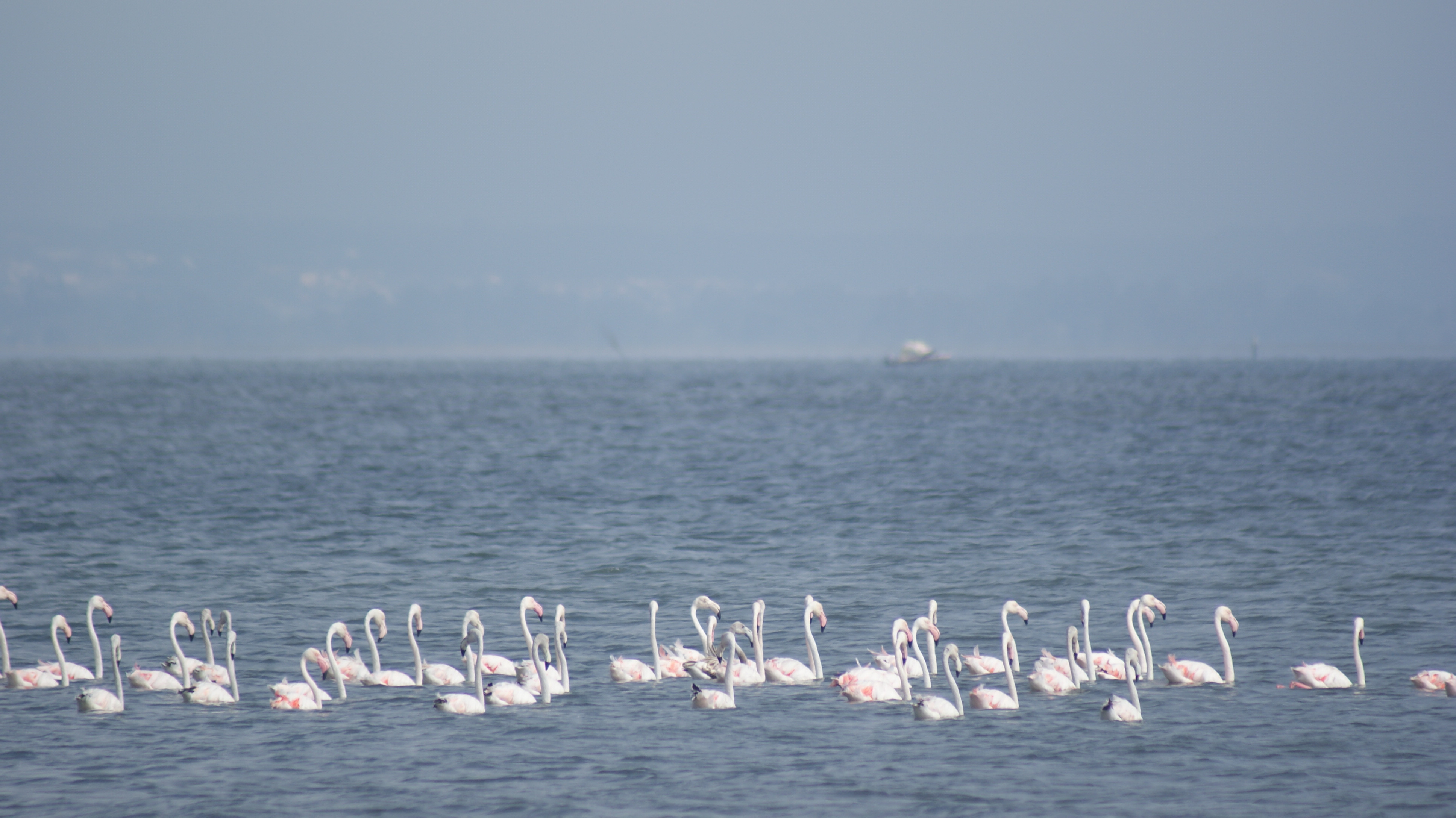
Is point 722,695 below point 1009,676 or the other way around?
below

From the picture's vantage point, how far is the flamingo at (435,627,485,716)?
17.4 m

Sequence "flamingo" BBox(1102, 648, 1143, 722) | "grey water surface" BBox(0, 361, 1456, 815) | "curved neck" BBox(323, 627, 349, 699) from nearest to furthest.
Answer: "grey water surface" BBox(0, 361, 1456, 815) < "flamingo" BBox(1102, 648, 1143, 722) < "curved neck" BBox(323, 627, 349, 699)

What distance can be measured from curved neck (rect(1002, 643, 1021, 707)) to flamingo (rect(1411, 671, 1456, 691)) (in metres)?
5.05

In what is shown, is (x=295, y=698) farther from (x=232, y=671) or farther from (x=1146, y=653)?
(x=1146, y=653)

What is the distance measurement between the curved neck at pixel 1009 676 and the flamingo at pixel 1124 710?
111 centimetres

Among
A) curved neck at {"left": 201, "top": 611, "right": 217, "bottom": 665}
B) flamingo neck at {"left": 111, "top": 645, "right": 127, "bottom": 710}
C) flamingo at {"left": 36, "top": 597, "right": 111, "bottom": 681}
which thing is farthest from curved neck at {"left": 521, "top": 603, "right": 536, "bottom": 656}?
flamingo at {"left": 36, "top": 597, "right": 111, "bottom": 681}

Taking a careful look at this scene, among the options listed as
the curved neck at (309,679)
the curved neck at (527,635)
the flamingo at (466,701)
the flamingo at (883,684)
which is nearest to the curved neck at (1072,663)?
the flamingo at (883,684)

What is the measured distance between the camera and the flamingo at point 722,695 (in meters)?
17.7

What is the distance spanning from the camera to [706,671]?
18688 mm

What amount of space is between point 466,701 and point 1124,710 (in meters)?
7.99

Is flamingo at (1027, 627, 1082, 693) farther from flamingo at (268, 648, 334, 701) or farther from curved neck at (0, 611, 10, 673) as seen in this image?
curved neck at (0, 611, 10, 673)

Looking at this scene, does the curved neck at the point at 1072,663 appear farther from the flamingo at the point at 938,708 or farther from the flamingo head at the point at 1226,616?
the flamingo at the point at 938,708

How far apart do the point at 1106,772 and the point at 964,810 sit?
208cm

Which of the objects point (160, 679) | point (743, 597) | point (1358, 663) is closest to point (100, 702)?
point (160, 679)
